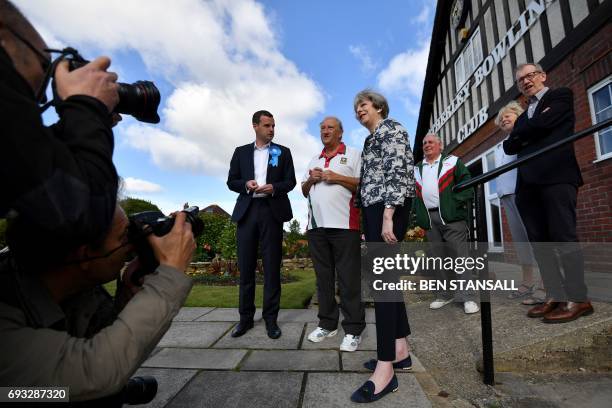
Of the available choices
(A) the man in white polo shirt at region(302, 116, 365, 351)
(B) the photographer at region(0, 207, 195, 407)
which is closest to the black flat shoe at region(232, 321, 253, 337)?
(A) the man in white polo shirt at region(302, 116, 365, 351)

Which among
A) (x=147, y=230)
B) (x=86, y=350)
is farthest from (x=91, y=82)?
(x=86, y=350)

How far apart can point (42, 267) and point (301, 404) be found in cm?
135

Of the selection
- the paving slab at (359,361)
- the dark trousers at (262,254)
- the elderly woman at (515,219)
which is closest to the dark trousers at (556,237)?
the elderly woman at (515,219)

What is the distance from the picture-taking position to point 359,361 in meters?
2.24

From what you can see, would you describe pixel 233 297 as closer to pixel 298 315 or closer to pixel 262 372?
pixel 298 315

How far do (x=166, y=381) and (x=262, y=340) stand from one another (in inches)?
37.2

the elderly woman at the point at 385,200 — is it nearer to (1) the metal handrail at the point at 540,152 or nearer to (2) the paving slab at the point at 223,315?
(1) the metal handrail at the point at 540,152

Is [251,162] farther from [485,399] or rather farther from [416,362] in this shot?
[485,399]

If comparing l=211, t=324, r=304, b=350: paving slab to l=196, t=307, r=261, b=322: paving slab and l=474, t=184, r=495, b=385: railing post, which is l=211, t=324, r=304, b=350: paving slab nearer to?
l=196, t=307, r=261, b=322: paving slab

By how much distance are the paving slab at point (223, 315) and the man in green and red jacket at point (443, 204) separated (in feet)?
7.34

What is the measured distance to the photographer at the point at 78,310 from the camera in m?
0.75

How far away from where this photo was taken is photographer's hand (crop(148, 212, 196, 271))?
972 mm

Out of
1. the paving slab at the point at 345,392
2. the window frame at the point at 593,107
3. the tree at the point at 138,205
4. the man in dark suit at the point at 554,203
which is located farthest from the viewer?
the tree at the point at 138,205

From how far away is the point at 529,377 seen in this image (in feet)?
6.84
